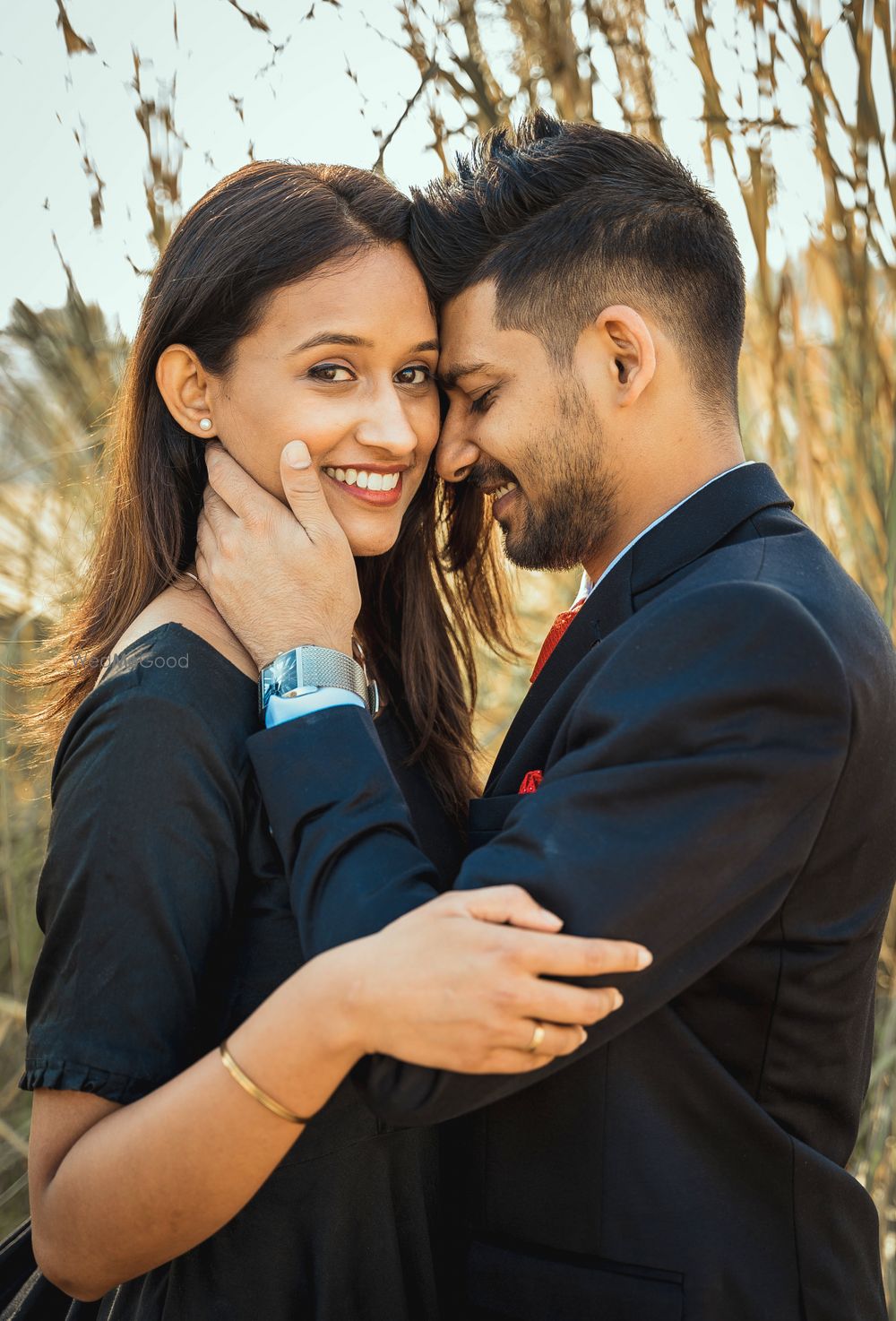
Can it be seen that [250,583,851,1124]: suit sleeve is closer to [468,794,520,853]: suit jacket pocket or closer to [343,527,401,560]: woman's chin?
[468,794,520,853]: suit jacket pocket

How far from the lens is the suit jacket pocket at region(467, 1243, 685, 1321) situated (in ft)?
4.92

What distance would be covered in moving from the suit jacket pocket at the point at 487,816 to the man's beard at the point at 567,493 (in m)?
0.49

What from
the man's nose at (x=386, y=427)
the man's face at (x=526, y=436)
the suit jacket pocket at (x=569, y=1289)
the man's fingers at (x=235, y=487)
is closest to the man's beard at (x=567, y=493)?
the man's face at (x=526, y=436)

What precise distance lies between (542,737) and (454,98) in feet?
5.40

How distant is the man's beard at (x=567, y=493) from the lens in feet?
6.57

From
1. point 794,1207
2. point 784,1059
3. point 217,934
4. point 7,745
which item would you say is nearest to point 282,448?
point 217,934

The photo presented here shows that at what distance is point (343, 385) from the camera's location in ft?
6.46

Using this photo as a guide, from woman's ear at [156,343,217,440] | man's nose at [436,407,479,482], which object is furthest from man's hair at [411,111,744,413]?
woman's ear at [156,343,217,440]

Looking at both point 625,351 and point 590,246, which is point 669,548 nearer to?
point 625,351

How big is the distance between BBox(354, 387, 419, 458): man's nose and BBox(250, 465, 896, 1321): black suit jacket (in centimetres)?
51

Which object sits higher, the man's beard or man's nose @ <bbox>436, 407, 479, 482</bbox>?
man's nose @ <bbox>436, 407, 479, 482</bbox>

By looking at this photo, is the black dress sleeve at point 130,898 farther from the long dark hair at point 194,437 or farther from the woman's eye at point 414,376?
the woman's eye at point 414,376

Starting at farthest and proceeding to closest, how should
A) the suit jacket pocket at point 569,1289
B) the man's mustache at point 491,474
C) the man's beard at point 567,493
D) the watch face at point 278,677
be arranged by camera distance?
the man's mustache at point 491,474 → the man's beard at point 567,493 → the watch face at point 278,677 → the suit jacket pocket at point 569,1289

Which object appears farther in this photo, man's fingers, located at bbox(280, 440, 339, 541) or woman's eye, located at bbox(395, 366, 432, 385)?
woman's eye, located at bbox(395, 366, 432, 385)
